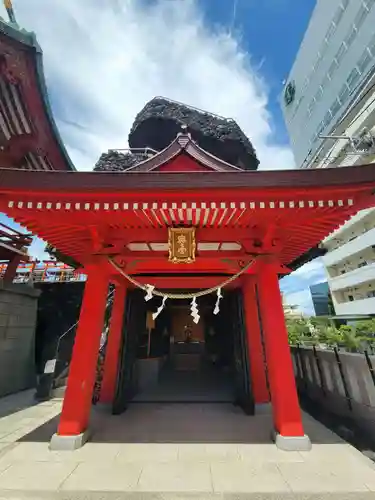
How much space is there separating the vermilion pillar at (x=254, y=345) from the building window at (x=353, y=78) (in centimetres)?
3812

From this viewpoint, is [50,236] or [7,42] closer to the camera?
[50,236]

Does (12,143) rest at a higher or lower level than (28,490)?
higher

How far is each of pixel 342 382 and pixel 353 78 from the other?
132 feet

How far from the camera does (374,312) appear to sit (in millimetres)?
27766

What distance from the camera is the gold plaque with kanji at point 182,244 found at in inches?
210

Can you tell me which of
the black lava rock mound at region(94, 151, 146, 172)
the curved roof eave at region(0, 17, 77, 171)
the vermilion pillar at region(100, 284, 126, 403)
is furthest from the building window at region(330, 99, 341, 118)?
the vermilion pillar at region(100, 284, 126, 403)

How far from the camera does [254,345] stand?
300 inches

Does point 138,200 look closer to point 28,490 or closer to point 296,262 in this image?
point 28,490

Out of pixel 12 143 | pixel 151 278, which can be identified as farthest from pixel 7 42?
pixel 151 278

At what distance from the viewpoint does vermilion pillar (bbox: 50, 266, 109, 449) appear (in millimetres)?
4859

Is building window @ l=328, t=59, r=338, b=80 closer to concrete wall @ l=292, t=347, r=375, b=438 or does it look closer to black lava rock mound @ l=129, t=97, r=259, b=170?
black lava rock mound @ l=129, t=97, r=259, b=170

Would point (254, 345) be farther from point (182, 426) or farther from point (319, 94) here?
point (319, 94)

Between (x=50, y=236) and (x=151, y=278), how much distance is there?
2781 mm

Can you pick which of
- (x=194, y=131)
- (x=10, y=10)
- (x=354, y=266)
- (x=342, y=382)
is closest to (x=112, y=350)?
(x=342, y=382)
